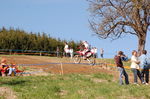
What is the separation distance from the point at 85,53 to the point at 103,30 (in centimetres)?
1233

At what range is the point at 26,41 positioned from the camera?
162 feet

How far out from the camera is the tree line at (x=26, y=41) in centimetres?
4656

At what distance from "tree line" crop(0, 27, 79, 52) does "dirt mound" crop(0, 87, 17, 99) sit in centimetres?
3412

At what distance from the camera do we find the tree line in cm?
4656

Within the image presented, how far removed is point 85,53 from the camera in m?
26.0

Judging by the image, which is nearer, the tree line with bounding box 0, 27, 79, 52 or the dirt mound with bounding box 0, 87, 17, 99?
the dirt mound with bounding box 0, 87, 17, 99

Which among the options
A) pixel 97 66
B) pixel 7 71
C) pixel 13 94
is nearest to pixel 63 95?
pixel 13 94

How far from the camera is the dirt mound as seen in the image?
1106cm

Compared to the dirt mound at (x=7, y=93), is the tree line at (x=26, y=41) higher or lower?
higher

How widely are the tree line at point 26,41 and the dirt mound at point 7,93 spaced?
34.1 m

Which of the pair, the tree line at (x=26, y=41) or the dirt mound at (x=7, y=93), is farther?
the tree line at (x=26, y=41)

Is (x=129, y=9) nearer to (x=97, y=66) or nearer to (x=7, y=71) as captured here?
(x=97, y=66)

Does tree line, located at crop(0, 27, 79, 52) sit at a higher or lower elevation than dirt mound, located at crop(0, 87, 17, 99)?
higher

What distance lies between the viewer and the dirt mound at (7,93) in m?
11.1
